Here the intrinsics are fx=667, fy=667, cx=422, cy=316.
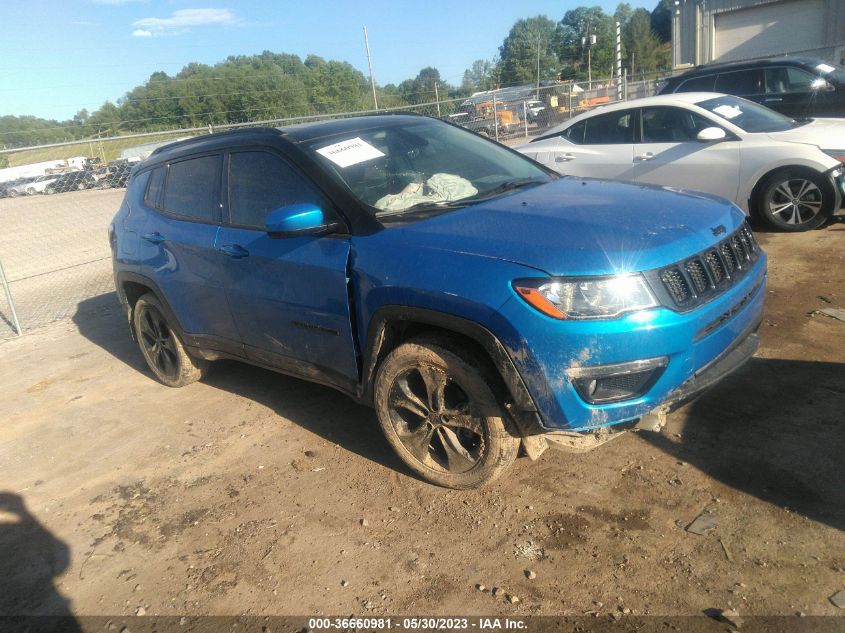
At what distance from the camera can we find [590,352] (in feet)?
8.74

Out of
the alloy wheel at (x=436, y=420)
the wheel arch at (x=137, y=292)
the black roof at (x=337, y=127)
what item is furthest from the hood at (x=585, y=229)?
the wheel arch at (x=137, y=292)

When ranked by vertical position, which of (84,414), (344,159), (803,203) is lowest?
(84,414)

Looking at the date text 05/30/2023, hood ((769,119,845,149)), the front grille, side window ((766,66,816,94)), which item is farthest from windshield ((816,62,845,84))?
the date text 05/30/2023

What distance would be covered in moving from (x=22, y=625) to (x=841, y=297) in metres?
5.68

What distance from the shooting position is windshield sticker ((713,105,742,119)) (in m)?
7.39

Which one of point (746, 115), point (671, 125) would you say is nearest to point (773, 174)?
point (746, 115)

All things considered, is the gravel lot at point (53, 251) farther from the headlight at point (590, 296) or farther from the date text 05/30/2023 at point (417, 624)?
the headlight at point (590, 296)

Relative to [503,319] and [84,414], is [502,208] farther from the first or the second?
[84,414]

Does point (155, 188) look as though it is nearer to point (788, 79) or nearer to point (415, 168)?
point (415, 168)

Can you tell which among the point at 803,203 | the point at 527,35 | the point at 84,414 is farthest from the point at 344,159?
the point at 527,35

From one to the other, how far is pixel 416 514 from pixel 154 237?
9.21ft

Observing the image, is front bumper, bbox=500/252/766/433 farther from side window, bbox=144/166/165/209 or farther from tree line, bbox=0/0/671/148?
tree line, bbox=0/0/671/148

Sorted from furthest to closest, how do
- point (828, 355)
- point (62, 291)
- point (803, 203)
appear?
point (62, 291), point (803, 203), point (828, 355)

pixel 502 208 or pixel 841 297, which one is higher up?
pixel 502 208
